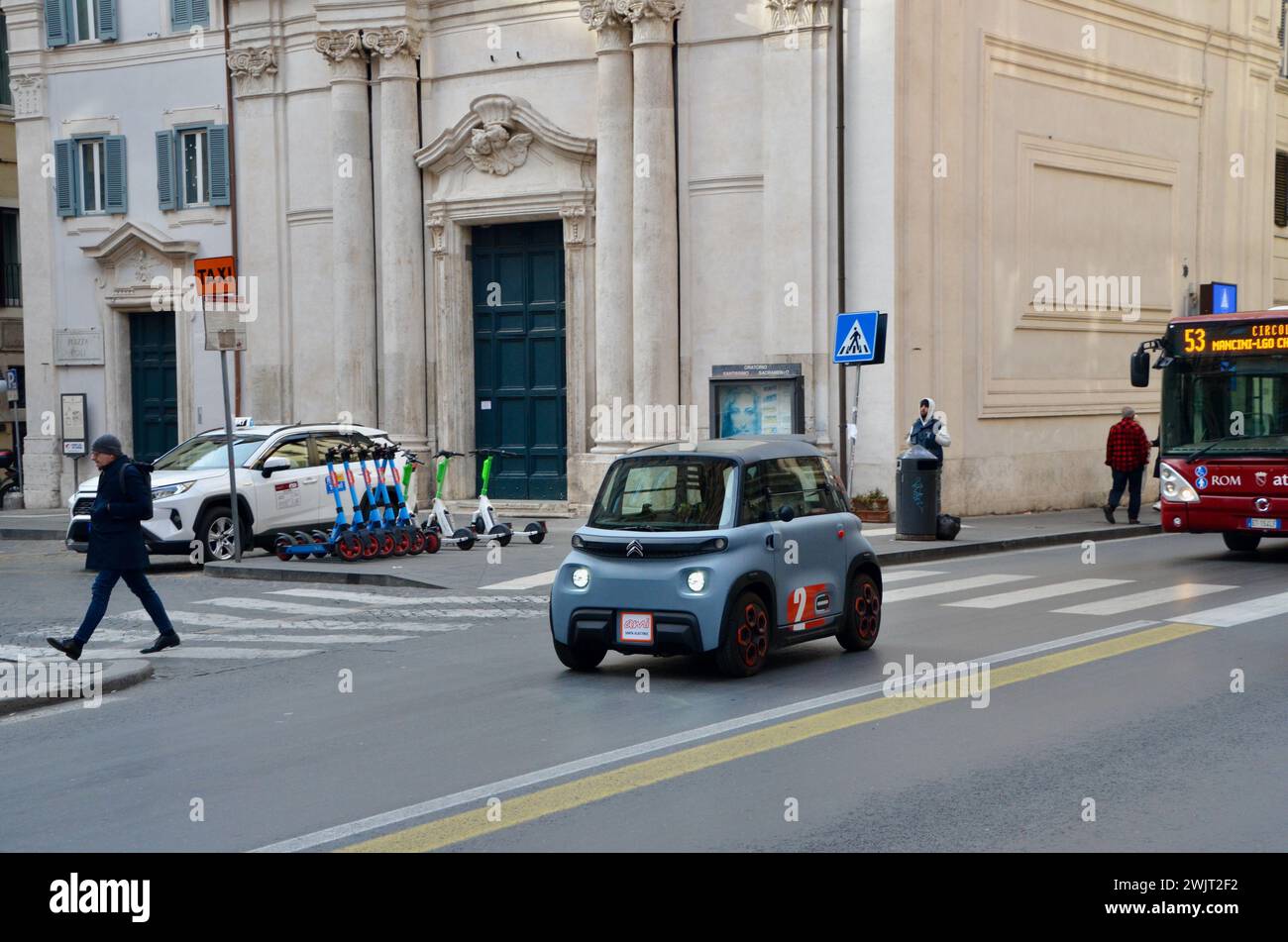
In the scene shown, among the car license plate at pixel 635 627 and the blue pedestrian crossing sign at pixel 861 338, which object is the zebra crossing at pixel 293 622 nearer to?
the car license plate at pixel 635 627

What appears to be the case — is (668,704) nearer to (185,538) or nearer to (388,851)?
(388,851)

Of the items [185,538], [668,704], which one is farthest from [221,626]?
[668,704]

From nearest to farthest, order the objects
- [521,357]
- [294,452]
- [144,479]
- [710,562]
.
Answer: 1. [710,562]
2. [144,479]
3. [294,452]
4. [521,357]

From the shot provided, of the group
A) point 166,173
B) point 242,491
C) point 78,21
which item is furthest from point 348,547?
point 78,21

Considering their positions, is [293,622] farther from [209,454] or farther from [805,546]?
[209,454]

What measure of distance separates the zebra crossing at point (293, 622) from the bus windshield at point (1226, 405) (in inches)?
328

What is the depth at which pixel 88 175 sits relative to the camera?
32.5 m

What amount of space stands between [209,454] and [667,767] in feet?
47.0

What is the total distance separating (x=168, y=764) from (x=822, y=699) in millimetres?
4058

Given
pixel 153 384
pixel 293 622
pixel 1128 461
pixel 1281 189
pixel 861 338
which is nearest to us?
pixel 293 622

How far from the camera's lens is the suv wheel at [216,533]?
65.8 feet

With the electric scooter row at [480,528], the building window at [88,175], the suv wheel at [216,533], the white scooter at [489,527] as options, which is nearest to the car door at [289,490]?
the suv wheel at [216,533]

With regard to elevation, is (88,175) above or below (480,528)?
above

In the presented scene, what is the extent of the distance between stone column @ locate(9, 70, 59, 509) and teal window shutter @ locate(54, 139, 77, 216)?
0.38 m
